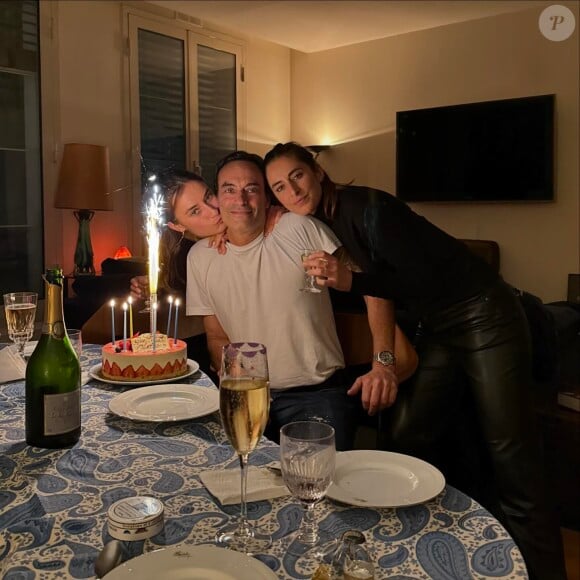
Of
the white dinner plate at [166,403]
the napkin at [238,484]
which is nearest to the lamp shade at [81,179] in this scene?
the white dinner plate at [166,403]

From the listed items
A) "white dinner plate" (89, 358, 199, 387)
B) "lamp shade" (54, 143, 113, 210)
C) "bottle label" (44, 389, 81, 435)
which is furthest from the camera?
"lamp shade" (54, 143, 113, 210)

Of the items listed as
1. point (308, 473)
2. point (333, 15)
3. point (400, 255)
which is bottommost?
point (308, 473)

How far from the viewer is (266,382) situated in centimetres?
87

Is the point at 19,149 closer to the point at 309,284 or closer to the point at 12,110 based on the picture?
the point at 12,110

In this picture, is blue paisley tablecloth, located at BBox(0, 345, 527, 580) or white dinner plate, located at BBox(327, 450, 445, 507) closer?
blue paisley tablecloth, located at BBox(0, 345, 527, 580)

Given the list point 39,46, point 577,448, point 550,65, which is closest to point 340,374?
point 577,448

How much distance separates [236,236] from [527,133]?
3956 mm

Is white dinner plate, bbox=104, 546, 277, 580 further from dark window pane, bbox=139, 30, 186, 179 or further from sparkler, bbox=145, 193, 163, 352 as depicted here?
dark window pane, bbox=139, 30, 186, 179

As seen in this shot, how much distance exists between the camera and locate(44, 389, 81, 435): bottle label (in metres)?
1.08

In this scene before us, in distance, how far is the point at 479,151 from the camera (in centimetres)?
541

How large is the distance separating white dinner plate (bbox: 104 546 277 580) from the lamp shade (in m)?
3.99

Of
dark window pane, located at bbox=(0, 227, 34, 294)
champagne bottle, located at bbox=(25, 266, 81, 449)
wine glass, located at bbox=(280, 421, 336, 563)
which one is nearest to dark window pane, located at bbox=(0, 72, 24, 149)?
dark window pane, located at bbox=(0, 227, 34, 294)

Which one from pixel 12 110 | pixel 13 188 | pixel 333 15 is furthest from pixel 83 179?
pixel 333 15

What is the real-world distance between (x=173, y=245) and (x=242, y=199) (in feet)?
1.00
